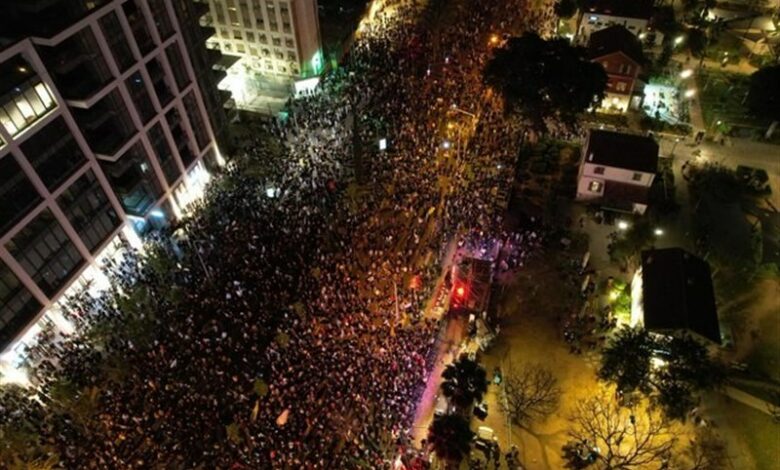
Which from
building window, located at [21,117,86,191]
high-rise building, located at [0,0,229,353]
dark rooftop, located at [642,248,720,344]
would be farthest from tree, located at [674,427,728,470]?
building window, located at [21,117,86,191]

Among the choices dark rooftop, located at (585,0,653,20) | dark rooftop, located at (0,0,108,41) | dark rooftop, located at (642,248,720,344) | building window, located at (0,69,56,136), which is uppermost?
dark rooftop, located at (0,0,108,41)

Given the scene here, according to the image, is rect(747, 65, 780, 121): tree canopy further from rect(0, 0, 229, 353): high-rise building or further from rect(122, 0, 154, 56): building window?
rect(122, 0, 154, 56): building window

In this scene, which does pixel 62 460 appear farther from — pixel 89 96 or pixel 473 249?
pixel 473 249

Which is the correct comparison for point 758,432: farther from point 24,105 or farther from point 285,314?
point 24,105

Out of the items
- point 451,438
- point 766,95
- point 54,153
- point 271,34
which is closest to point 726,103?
point 766,95

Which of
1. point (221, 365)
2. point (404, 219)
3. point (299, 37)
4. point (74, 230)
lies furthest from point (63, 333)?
point (299, 37)
